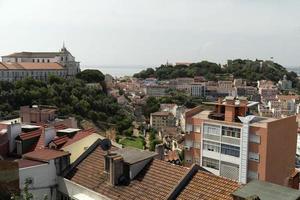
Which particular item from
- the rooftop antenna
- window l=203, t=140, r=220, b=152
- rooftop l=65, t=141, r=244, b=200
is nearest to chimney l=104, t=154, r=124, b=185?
rooftop l=65, t=141, r=244, b=200

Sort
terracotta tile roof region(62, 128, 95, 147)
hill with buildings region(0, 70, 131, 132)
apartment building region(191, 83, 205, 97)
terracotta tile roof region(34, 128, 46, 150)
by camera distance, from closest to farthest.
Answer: terracotta tile roof region(62, 128, 95, 147), terracotta tile roof region(34, 128, 46, 150), hill with buildings region(0, 70, 131, 132), apartment building region(191, 83, 205, 97)

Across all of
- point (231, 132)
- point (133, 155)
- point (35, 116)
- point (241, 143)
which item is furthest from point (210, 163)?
point (35, 116)

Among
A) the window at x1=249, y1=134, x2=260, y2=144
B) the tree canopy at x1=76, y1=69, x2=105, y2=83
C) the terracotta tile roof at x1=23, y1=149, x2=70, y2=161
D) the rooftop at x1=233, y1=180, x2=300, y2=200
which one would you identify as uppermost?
the tree canopy at x1=76, y1=69, x2=105, y2=83

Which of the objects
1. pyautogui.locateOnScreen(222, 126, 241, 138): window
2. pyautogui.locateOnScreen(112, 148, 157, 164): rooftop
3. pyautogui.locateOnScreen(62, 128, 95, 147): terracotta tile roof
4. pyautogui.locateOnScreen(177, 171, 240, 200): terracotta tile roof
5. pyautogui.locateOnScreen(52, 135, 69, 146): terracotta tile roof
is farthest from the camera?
pyautogui.locateOnScreen(222, 126, 241, 138): window

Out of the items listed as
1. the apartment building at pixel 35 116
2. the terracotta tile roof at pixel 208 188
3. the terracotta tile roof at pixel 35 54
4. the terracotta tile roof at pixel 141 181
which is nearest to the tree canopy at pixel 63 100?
the apartment building at pixel 35 116

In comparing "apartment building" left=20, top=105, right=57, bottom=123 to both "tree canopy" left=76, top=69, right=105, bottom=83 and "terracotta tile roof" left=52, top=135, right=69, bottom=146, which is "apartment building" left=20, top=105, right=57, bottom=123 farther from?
"tree canopy" left=76, top=69, right=105, bottom=83

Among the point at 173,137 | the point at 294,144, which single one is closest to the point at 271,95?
the point at 173,137

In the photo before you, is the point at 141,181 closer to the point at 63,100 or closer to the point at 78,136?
the point at 78,136
